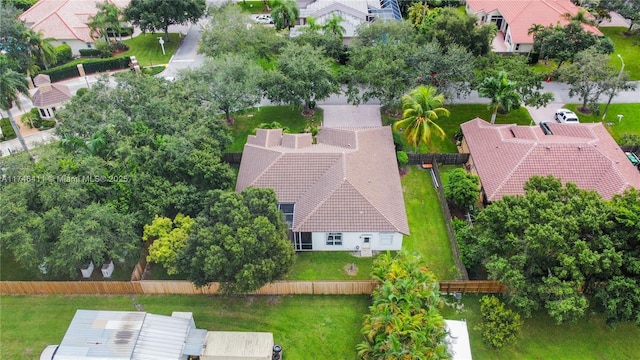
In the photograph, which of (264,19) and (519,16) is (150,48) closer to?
(264,19)

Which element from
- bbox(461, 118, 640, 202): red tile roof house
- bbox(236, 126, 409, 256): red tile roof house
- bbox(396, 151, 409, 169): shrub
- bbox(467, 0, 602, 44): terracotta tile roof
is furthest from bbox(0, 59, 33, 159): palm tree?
bbox(467, 0, 602, 44): terracotta tile roof

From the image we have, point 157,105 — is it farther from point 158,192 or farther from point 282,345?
point 282,345

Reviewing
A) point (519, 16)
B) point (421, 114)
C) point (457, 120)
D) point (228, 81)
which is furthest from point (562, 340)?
point (519, 16)

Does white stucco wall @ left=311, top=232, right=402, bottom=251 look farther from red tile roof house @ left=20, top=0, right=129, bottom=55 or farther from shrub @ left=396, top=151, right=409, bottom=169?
red tile roof house @ left=20, top=0, right=129, bottom=55

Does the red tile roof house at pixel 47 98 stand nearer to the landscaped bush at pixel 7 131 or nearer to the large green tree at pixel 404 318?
the landscaped bush at pixel 7 131

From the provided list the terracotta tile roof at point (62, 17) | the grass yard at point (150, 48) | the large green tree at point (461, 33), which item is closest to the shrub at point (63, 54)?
the terracotta tile roof at point (62, 17)

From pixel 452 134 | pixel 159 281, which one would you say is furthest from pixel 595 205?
pixel 159 281
